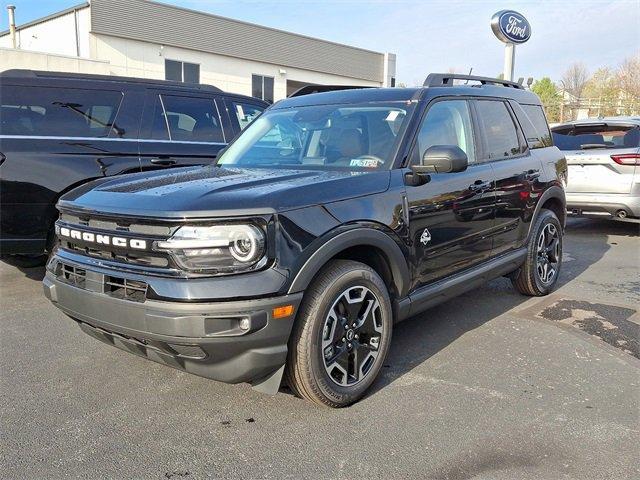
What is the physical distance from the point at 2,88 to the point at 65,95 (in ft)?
1.71

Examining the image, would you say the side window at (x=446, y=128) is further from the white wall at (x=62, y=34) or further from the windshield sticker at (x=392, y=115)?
the white wall at (x=62, y=34)

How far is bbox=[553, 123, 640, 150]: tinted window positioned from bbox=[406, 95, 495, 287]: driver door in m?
4.59

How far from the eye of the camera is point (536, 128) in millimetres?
5309

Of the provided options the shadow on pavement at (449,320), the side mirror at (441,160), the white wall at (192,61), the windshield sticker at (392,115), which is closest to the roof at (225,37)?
the white wall at (192,61)

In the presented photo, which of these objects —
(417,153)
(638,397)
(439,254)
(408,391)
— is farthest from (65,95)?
(638,397)

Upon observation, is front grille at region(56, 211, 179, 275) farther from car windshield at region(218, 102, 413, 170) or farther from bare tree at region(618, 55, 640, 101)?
bare tree at region(618, 55, 640, 101)

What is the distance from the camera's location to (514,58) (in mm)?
14406

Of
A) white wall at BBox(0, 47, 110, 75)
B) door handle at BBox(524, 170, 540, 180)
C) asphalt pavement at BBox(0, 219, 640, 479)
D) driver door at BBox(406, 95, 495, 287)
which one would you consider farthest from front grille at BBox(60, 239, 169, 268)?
white wall at BBox(0, 47, 110, 75)

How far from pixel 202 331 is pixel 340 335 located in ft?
2.81

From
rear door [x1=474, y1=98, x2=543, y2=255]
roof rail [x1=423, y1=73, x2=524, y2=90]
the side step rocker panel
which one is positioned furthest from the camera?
rear door [x1=474, y1=98, x2=543, y2=255]

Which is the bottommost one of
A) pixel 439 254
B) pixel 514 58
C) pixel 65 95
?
pixel 439 254

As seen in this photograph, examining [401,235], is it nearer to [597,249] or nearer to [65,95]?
[65,95]

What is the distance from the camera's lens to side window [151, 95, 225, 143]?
19.1 feet

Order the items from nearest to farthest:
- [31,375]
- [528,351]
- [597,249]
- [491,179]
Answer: [31,375]
[528,351]
[491,179]
[597,249]
